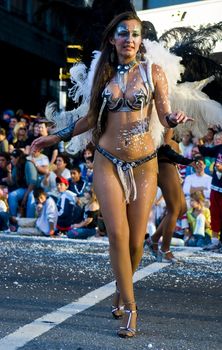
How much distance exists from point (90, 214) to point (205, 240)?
1.86 metres

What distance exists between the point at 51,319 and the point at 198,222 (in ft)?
20.8

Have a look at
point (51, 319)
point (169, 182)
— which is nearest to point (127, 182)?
point (51, 319)

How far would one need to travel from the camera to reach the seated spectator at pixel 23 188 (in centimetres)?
1215

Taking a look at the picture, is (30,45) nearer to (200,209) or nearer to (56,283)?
(200,209)

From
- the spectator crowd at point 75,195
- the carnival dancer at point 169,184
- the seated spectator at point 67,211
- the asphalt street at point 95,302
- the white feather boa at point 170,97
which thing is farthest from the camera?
the seated spectator at point 67,211

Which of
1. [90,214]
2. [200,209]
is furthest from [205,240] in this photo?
[90,214]

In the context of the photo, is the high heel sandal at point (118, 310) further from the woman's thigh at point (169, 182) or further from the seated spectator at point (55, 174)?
the seated spectator at point (55, 174)

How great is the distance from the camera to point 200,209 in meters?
10.7

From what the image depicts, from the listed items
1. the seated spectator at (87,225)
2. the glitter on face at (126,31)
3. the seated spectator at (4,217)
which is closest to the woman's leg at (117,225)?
the glitter on face at (126,31)

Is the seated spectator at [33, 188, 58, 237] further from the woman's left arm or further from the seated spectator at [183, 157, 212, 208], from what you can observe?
the woman's left arm

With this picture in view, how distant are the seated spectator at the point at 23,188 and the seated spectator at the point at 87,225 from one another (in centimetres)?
127

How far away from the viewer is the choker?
181 inches

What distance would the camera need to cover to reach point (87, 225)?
1098 cm

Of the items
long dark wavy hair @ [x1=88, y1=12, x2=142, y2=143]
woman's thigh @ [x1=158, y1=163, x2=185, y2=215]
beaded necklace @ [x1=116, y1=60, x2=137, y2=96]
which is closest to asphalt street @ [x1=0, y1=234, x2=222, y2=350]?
woman's thigh @ [x1=158, y1=163, x2=185, y2=215]
